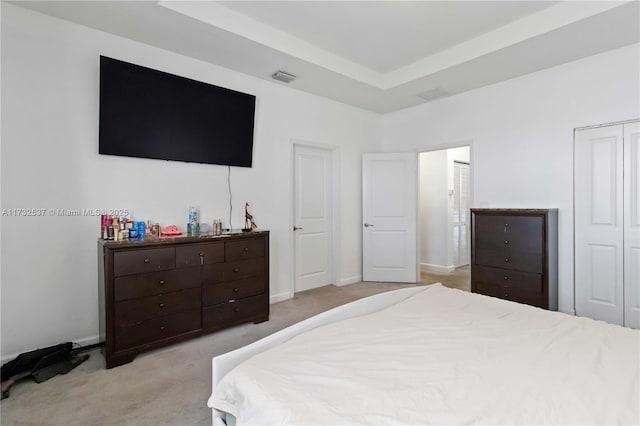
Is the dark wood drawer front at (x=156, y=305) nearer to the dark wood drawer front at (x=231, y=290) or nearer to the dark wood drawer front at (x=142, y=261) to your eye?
the dark wood drawer front at (x=231, y=290)

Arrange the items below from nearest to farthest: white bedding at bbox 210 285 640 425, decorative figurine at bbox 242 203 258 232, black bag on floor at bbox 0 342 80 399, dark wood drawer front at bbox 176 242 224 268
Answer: white bedding at bbox 210 285 640 425, black bag on floor at bbox 0 342 80 399, dark wood drawer front at bbox 176 242 224 268, decorative figurine at bbox 242 203 258 232

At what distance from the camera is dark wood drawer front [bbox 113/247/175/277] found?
2.36 metres

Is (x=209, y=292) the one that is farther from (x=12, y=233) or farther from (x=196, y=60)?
(x=196, y=60)

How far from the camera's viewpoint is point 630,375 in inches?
42.9

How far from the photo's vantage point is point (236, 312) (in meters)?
3.03

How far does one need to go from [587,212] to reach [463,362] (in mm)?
3016

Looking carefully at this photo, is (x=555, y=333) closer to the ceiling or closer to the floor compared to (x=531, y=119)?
closer to the floor

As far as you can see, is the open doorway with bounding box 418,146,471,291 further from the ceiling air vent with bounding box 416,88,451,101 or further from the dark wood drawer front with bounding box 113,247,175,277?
the dark wood drawer front with bounding box 113,247,175,277

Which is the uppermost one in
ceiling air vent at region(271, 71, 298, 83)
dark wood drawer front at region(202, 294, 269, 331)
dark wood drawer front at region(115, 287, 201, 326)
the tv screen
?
ceiling air vent at region(271, 71, 298, 83)

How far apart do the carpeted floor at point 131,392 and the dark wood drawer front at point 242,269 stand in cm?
54

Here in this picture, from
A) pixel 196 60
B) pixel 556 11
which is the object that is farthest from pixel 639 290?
pixel 196 60

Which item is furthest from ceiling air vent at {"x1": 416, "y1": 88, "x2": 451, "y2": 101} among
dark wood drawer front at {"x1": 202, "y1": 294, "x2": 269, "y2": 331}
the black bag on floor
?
the black bag on floor

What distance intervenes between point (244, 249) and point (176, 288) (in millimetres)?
686

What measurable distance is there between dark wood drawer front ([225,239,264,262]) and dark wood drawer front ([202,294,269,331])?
415mm
